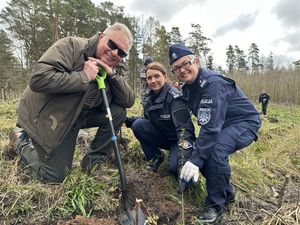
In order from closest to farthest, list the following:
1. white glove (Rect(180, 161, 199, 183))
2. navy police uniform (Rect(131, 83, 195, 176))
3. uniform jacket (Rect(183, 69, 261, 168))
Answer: white glove (Rect(180, 161, 199, 183)), uniform jacket (Rect(183, 69, 261, 168)), navy police uniform (Rect(131, 83, 195, 176))

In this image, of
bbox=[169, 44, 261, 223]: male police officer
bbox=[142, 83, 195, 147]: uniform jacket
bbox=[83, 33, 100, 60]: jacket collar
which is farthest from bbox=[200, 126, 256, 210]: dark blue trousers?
bbox=[83, 33, 100, 60]: jacket collar

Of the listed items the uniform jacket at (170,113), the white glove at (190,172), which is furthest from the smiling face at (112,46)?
the white glove at (190,172)

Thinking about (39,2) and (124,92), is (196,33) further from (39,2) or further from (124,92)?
(124,92)

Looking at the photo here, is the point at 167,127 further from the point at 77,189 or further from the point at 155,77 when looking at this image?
the point at 77,189

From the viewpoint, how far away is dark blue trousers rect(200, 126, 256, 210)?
112 inches

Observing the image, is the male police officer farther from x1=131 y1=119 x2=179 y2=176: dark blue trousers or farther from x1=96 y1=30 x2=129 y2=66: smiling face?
x1=131 y1=119 x2=179 y2=176: dark blue trousers

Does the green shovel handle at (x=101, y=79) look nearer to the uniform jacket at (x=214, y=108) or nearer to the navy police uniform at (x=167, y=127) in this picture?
the navy police uniform at (x=167, y=127)

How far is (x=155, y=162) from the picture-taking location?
3.88 meters

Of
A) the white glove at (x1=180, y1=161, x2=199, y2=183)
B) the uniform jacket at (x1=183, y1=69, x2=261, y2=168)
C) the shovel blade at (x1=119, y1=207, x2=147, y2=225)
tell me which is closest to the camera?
the shovel blade at (x1=119, y1=207, x2=147, y2=225)

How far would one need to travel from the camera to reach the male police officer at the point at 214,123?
280 centimetres

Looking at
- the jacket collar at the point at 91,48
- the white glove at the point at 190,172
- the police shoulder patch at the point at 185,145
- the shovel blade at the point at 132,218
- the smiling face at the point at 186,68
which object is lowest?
the shovel blade at the point at 132,218

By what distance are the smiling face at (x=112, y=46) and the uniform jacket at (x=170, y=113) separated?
628 mm

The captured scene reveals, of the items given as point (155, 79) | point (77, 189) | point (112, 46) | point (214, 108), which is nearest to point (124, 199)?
point (77, 189)

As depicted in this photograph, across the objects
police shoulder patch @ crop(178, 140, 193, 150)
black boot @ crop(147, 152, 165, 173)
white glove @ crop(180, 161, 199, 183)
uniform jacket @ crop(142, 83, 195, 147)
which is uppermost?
uniform jacket @ crop(142, 83, 195, 147)
